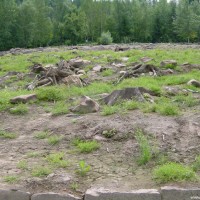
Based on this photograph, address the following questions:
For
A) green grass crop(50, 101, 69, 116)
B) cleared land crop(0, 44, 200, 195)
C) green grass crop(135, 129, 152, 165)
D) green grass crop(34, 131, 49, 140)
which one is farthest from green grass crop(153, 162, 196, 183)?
green grass crop(50, 101, 69, 116)

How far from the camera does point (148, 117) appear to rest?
680cm

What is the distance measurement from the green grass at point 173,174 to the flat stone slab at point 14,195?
1586 millimetres

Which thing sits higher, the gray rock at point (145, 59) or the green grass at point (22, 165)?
the green grass at point (22, 165)

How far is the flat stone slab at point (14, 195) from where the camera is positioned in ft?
14.9

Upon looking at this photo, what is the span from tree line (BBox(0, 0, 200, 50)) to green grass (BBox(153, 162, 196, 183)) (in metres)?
42.7

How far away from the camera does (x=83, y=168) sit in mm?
5090

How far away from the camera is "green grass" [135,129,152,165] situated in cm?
527

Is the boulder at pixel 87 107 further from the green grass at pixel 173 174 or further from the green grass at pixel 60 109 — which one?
the green grass at pixel 173 174

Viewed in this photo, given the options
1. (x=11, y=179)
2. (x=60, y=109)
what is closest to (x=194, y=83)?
(x=60, y=109)

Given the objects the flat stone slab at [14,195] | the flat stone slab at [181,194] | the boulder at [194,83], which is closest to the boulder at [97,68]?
the boulder at [194,83]

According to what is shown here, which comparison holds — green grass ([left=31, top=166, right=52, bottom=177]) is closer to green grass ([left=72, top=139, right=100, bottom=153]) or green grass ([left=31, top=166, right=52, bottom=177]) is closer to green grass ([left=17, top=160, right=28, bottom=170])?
green grass ([left=17, top=160, right=28, bottom=170])

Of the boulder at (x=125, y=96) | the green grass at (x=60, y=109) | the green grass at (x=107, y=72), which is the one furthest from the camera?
the green grass at (x=107, y=72)

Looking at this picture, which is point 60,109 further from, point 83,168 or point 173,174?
point 173,174

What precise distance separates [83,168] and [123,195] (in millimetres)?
889
